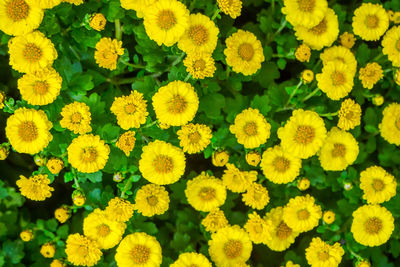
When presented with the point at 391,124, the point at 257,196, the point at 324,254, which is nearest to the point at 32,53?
the point at 257,196

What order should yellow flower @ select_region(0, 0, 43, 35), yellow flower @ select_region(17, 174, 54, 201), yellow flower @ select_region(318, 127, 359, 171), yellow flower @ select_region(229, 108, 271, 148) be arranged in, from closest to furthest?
yellow flower @ select_region(0, 0, 43, 35) → yellow flower @ select_region(17, 174, 54, 201) → yellow flower @ select_region(229, 108, 271, 148) → yellow flower @ select_region(318, 127, 359, 171)

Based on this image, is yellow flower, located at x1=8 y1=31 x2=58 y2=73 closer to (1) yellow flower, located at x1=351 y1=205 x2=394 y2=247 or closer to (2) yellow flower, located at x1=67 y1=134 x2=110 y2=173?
(2) yellow flower, located at x1=67 y1=134 x2=110 y2=173

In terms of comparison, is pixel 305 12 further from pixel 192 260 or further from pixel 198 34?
pixel 192 260

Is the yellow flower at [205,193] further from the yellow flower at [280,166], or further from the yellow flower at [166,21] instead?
the yellow flower at [166,21]

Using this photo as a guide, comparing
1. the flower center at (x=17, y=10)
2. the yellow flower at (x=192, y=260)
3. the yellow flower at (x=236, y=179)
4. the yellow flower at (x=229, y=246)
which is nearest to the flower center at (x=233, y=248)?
the yellow flower at (x=229, y=246)

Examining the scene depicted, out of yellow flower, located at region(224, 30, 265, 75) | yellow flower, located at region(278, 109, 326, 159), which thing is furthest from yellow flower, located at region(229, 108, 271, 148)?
yellow flower, located at region(224, 30, 265, 75)
